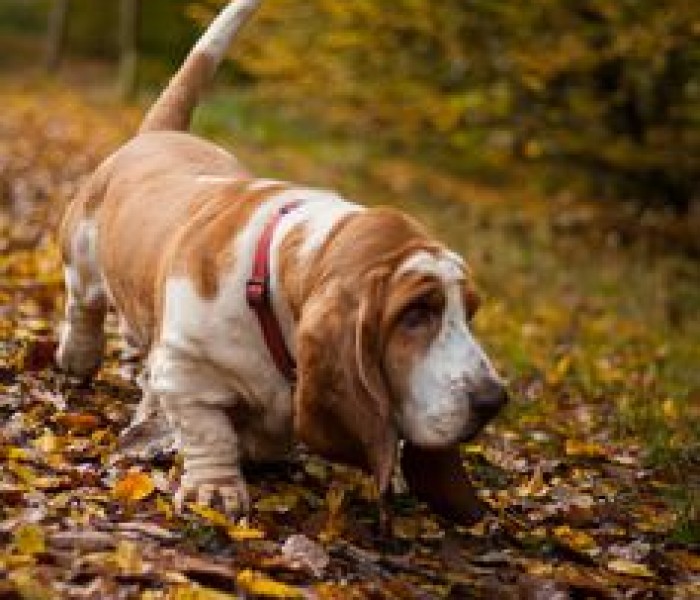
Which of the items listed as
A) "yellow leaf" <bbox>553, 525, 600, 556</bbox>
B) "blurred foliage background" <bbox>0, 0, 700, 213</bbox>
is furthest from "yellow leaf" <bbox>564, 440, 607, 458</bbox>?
"blurred foliage background" <bbox>0, 0, 700, 213</bbox>

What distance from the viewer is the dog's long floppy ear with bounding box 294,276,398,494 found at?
11.2 ft

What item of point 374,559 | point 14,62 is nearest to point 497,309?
point 374,559

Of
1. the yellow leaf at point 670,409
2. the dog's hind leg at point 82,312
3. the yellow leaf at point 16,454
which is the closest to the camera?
the yellow leaf at point 16,454

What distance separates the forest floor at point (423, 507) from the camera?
342 cm

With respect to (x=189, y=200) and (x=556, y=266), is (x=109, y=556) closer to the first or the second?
(x=189, y=200)

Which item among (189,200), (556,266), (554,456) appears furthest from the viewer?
(556,266)

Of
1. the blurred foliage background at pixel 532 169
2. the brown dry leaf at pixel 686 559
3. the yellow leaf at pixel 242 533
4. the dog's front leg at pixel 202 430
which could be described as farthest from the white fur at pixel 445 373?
the blurred foliage background at pixel 532 169

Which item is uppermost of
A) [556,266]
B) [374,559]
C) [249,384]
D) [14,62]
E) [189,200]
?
[189,200]

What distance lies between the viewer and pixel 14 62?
23859mm

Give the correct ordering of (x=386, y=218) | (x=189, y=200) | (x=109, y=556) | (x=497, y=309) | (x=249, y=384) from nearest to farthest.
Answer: (x=109, y=556), (x=386, y=218), (x=249, y=384), (x=189, y=200), (x=497, y=309)

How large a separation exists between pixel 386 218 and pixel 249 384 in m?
0.63

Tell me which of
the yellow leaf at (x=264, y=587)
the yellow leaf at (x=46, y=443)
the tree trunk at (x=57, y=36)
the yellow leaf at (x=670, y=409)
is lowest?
the tree trunk at (x=57, y=36)

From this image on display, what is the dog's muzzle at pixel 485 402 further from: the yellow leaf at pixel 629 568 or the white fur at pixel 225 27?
the white fur at pixel 225 27

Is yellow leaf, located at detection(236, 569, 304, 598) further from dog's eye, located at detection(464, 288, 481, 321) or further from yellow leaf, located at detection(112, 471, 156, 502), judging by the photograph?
dog's eye, located at detection(464, 288, 481, 321)
